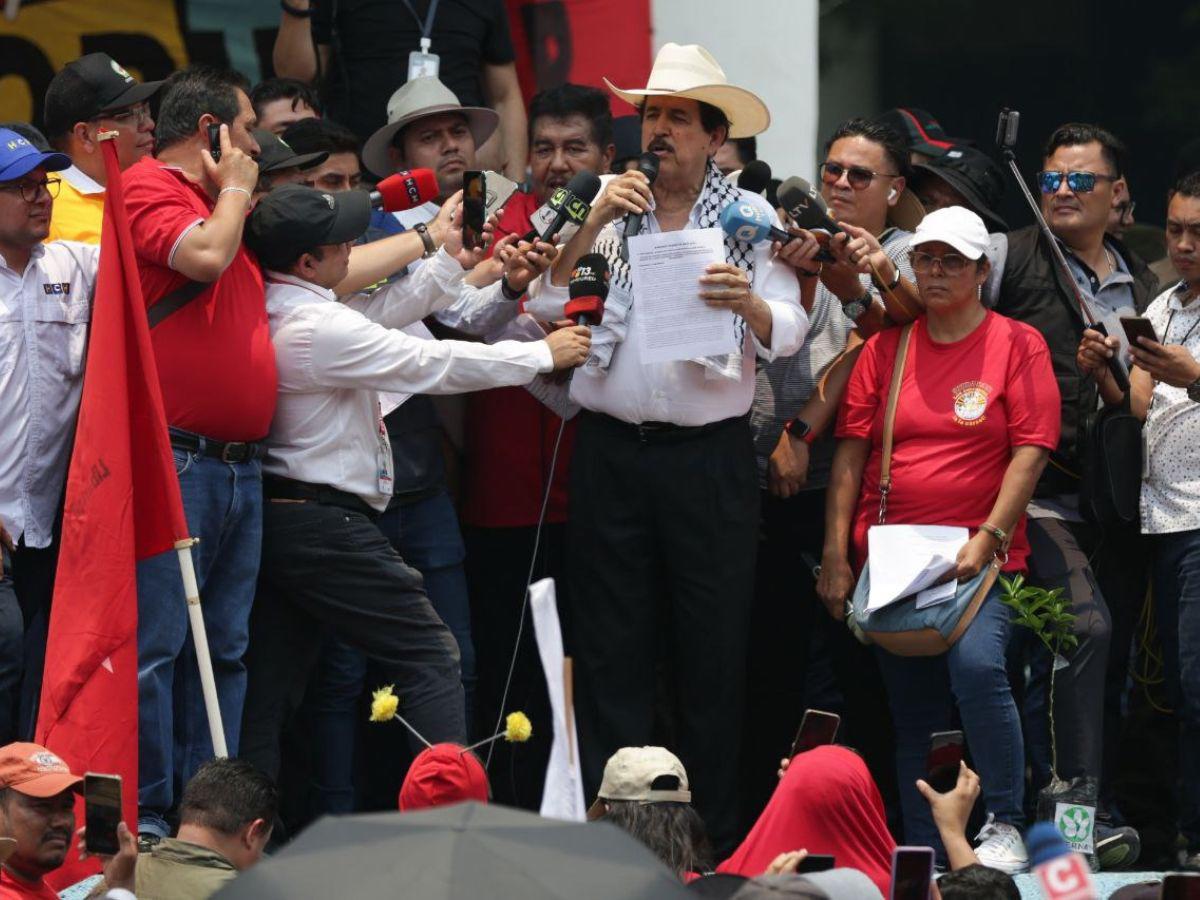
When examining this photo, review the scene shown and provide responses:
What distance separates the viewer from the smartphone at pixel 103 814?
4.54 m

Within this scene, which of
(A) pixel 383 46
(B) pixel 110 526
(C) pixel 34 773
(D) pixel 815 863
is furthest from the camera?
(A) pixel 383 46

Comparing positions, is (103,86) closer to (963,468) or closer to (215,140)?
(215,140)

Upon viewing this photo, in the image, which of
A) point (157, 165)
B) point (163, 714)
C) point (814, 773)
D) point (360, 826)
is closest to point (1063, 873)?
point (360, 826)

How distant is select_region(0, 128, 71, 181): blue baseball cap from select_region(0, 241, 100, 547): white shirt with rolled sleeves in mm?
264

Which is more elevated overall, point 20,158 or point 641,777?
point 20,158

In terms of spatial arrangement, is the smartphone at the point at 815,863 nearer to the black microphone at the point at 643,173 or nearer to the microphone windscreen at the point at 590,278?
the microphone windscreen at the point at 590,278

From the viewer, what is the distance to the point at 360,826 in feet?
9.98

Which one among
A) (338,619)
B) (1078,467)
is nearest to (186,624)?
(338,619)

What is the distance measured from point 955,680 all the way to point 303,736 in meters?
2.21

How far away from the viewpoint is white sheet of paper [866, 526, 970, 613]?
6.58 metres

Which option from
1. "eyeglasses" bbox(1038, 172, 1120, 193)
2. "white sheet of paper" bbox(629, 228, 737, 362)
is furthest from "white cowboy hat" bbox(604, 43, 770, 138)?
"eyeglasses" bbox(1038, 172, 1120, 193)

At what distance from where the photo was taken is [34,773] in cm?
520

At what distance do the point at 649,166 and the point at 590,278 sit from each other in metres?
0.56

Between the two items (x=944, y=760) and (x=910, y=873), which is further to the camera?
(x=944, y=760)
